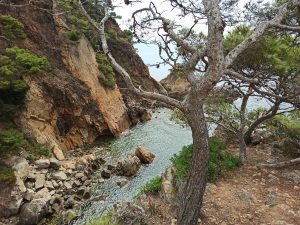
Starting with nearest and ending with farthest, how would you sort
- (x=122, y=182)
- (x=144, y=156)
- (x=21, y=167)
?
(x=21, y=167), (x=122, y=182), (x=144, y=156)

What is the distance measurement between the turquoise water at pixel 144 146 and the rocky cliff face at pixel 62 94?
1.65 metres

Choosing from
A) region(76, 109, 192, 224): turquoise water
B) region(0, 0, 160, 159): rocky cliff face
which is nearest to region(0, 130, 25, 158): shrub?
region(0, 0, 160, 159): rocky cliff face

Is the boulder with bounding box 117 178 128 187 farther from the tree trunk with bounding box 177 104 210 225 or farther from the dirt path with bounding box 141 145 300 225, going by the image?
the tree trunk with bounding box 177 104 210 225

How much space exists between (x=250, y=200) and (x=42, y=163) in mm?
10732

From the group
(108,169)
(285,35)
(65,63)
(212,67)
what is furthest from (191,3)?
(65,63)

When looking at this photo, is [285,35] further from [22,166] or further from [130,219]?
[22,166]

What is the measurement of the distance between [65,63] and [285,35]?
55.7ft

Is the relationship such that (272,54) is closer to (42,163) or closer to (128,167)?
(128,167)

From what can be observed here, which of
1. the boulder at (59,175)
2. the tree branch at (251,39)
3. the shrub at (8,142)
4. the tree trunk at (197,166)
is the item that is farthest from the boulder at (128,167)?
the tree branch at (251,39)

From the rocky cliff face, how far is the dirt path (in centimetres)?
1110

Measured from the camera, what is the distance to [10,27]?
17.4m

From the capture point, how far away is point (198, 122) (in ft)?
17.7

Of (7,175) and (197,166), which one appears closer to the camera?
(197,166)

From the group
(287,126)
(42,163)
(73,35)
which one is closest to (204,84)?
(287,126)
